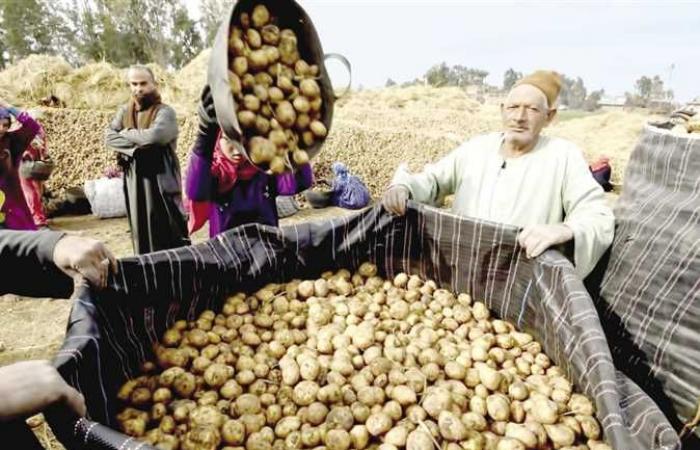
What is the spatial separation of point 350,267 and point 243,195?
767mm

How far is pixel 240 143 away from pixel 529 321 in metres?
1.24

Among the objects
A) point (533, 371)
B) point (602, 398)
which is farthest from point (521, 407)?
point (602, 398)

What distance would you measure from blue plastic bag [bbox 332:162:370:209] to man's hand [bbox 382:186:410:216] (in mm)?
4771

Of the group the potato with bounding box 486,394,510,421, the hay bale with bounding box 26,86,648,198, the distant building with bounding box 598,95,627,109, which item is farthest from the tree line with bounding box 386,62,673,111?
the potato with bounding box 486,394,510,421

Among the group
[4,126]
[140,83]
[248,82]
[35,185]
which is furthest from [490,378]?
[35,185]

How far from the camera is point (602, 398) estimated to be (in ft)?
3.86

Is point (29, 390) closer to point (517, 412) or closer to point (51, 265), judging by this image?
point (51, 265)

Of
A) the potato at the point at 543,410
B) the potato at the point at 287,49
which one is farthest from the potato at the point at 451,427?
the potato at the point at 287,49

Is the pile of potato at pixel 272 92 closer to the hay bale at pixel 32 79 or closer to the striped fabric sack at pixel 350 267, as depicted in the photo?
the striped fabric sack at pixel 350 267

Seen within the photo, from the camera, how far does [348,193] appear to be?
686 cm

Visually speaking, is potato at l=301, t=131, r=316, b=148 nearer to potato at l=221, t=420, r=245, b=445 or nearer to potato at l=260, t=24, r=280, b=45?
potato at l=260, t=24, r=280, b=45

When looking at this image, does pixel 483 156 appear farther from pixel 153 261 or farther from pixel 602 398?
pixel 153 261

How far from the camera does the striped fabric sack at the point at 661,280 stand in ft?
4.46

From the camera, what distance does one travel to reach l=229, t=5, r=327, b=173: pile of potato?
1.50 metres
